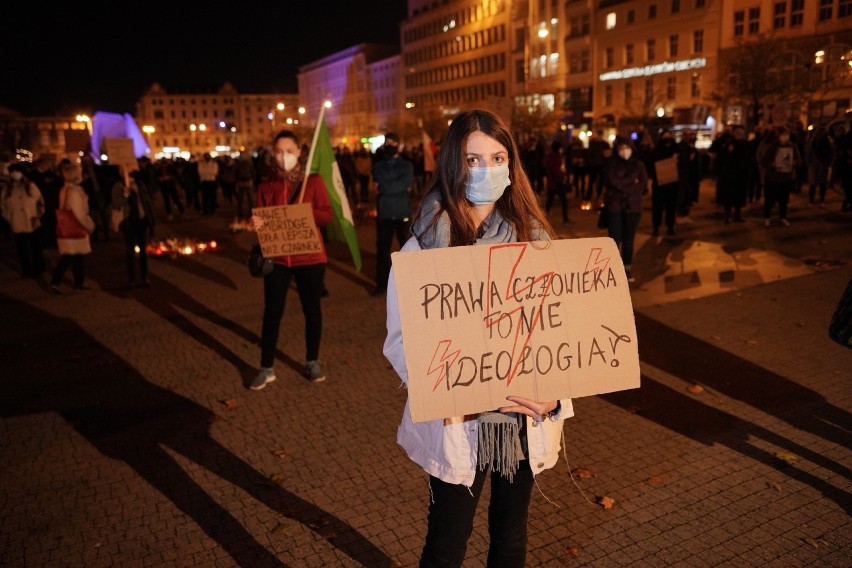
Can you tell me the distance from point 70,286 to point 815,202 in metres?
18.1

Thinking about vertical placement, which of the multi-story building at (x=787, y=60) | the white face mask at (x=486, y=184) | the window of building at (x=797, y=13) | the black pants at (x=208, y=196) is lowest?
the black pants at (x=208, y=196)

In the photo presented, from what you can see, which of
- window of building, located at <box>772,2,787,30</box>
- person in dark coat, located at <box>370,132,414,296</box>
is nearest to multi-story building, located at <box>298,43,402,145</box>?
window of building, located at <box>772,2,787,30</box>

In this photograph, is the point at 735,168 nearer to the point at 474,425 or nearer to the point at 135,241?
the point at 135,241

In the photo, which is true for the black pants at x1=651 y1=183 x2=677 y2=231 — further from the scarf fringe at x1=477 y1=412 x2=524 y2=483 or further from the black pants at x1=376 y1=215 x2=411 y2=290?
the scarf fringe at x1=477 y1=412 x2=524 y2=483

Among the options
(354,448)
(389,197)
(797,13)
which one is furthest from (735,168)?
(797,13)

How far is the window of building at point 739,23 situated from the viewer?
158 feet

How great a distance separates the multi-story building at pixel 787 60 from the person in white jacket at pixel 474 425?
30.5m

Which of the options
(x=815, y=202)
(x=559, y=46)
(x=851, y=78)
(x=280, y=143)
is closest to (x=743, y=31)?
(x=851, y=78)

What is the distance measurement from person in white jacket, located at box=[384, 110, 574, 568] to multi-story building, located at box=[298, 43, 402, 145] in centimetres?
10472

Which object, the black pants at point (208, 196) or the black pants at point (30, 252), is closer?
the black pants at point (30, 252)

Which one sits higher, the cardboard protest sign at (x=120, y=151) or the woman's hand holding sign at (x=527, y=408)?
the cardboard protest sign at (x=120, y=151)

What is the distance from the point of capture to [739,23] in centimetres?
4838

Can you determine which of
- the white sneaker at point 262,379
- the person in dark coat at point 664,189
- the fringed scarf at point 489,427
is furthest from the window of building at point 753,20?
the fringed scarf at point 489,427

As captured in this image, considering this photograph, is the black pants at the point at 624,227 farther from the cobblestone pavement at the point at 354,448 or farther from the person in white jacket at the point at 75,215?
the person in white jacket at the point at 75,215
